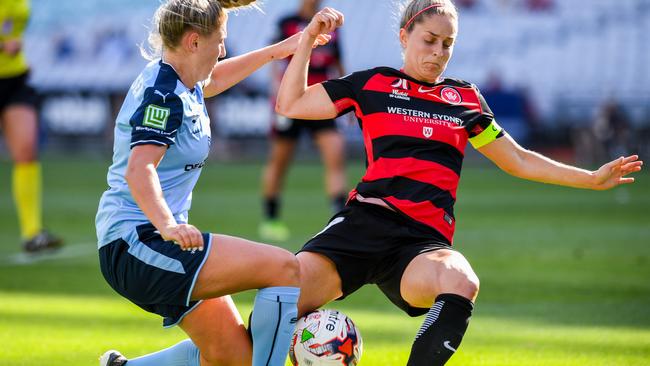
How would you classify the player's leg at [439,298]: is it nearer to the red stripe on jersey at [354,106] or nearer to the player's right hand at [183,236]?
the red stripe on jersey at [354,106]

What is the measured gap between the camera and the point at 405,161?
4.68m

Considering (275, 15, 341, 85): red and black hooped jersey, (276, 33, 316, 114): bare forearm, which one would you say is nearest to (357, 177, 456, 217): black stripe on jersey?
(276, 33, 316, 114): bare forearm

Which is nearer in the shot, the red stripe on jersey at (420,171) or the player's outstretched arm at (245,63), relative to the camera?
the red stripe on jersey at (420,171)

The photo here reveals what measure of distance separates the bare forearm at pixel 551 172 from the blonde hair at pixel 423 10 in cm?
79

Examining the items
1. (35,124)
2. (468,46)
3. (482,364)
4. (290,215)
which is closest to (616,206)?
(290,215)

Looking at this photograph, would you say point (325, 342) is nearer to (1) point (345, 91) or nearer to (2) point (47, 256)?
(1) point (345, 91)

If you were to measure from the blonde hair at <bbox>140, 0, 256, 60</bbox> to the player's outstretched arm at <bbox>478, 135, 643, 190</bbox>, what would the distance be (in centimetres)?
159

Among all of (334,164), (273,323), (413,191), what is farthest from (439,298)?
(334,164)

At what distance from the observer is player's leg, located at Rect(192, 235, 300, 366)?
3.98 meters

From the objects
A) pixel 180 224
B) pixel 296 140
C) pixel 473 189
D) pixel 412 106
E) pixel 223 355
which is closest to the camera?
pixel 180 224

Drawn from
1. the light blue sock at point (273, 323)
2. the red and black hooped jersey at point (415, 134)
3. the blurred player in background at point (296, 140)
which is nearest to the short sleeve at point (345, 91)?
the red and black hooped jersey at point (415, 134)

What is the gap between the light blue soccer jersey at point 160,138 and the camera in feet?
12.8

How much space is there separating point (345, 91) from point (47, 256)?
5.73 metres

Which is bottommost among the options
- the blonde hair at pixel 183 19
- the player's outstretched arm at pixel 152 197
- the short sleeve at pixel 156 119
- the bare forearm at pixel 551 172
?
the player's outstretched arm at pixel 152 197
